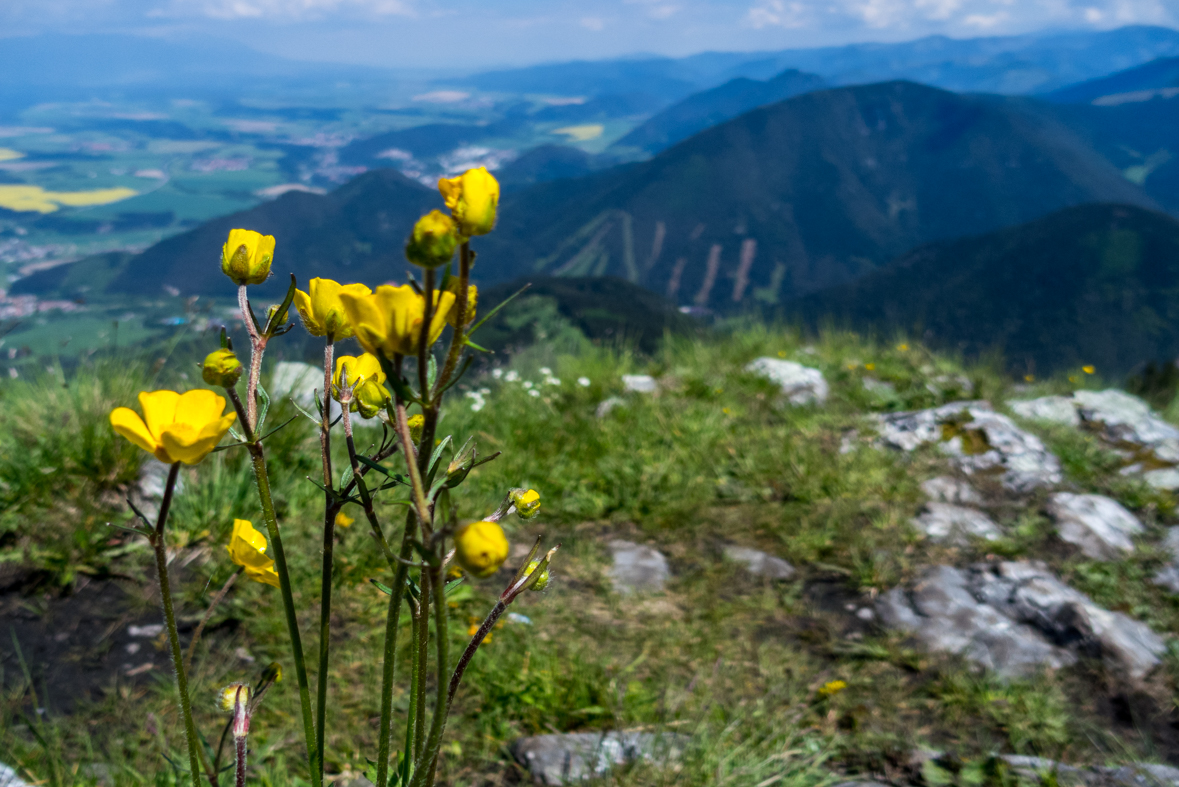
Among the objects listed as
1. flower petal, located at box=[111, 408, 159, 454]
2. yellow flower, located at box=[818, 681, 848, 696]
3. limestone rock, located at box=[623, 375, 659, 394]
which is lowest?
yellow flower, located at box=[818, 681, 848, 696]

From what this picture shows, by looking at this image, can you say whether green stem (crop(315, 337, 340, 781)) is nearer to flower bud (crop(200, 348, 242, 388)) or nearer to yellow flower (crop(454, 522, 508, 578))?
flower bud (crop(200, 348, 242, 388))

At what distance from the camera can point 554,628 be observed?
6.97 feet

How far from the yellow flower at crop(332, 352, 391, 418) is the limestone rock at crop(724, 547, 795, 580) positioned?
223 centimetres

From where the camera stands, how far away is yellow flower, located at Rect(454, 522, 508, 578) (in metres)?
0.44

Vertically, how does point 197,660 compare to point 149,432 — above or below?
below

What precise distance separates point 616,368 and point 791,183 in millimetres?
142169

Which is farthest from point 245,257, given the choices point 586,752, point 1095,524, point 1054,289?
point 1054,289

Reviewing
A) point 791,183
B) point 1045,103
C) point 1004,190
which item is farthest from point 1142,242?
point 1045,103

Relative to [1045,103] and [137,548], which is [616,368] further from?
[1045,103]

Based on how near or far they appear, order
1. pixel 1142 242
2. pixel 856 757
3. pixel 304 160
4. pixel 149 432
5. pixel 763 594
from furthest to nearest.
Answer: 1. pixel 304 160
2. pixel 1142 242
3. pixel 763 594
4. pixel 856 757
5. pixel 149 432

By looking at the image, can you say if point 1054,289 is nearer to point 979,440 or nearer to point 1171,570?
point 979,440

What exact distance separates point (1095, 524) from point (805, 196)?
142 meters

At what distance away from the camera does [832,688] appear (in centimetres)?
189

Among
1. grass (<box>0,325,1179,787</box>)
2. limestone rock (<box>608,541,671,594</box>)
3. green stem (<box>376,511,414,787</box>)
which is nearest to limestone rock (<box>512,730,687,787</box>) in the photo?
grass (<box>0,325,1179,787</box>)
